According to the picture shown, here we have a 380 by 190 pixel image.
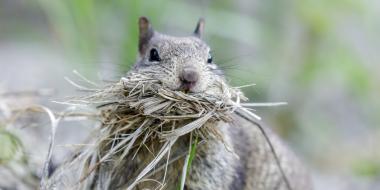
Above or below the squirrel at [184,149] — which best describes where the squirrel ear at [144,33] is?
above

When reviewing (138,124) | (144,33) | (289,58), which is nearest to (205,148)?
(138,124)

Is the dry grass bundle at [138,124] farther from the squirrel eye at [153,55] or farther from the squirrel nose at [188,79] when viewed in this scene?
the squirrel eye at [153,55]

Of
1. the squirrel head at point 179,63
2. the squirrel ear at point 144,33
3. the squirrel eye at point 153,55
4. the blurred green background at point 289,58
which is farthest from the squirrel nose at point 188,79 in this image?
the blurred green background at point 289,58

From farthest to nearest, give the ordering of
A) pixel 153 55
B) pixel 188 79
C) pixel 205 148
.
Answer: pixel 153 55 → pixel 205 148 → pixel 188 79

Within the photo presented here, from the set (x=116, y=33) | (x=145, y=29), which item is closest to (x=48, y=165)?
(x=145, y=29)

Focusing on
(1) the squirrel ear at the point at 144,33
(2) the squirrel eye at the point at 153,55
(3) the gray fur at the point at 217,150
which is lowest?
(3) the gray fur at the point at 217,150

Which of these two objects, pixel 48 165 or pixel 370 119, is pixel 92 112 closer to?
pixel 48 165

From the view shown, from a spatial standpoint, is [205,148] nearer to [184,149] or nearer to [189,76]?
[184,149]
